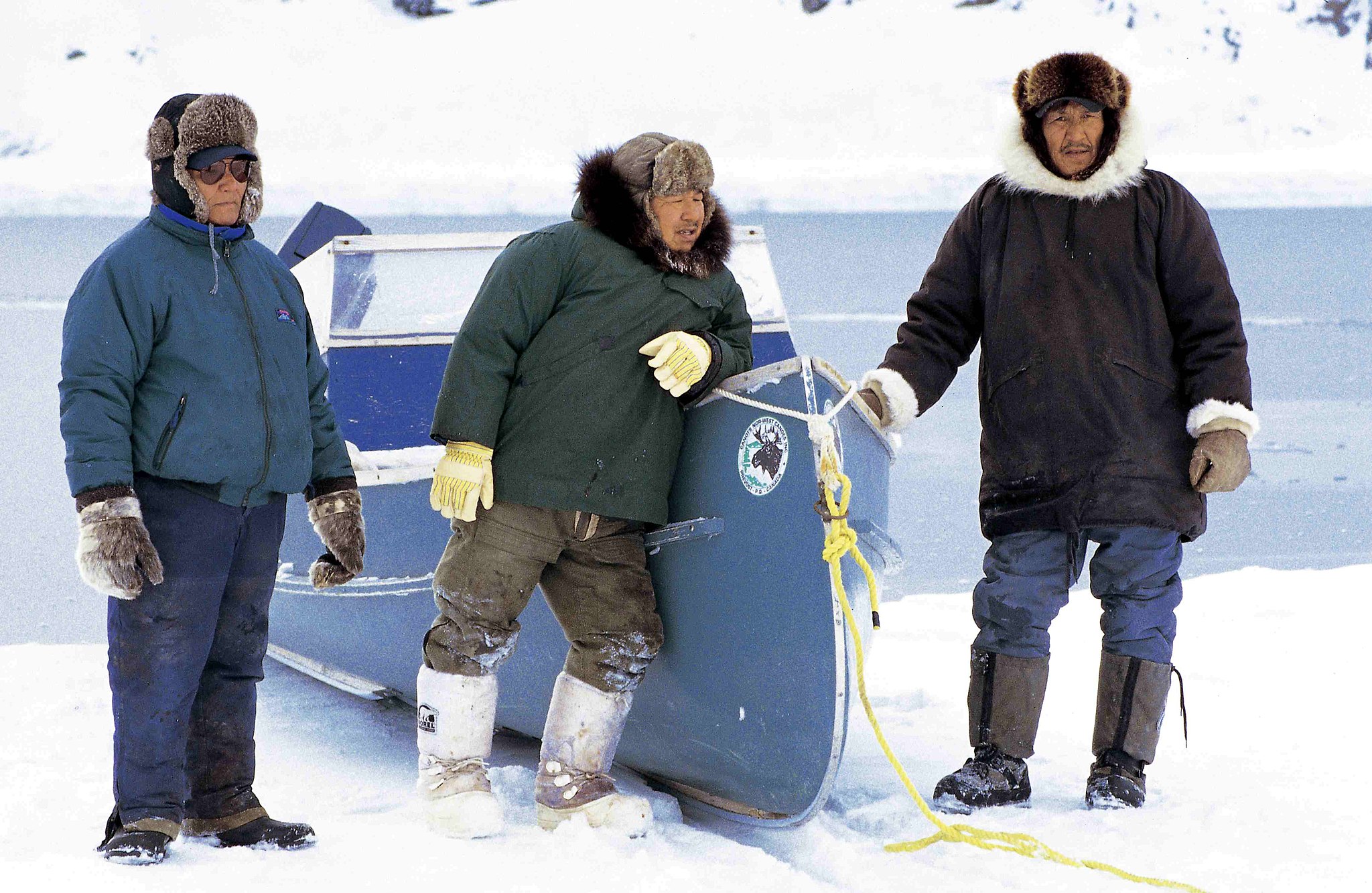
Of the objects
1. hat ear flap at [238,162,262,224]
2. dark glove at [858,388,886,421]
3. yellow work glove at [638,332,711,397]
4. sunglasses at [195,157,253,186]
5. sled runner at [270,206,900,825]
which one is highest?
sunglasses at [195,157,253,186]

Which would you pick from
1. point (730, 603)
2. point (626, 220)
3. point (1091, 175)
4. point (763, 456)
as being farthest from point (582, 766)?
point (1091, 175)

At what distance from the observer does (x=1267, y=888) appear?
2.42 m

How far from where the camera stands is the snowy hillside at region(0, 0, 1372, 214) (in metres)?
21.3

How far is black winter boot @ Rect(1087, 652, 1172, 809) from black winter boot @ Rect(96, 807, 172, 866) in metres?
1.66

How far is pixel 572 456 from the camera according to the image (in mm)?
2555

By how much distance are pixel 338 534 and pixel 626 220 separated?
2.45 feet

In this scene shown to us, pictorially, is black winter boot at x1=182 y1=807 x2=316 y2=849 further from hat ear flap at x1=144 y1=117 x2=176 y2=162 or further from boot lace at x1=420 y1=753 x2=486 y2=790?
hat ear flap at x1=144 y1=117 x2=176 y2=162

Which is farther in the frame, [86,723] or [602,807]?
[86,723]

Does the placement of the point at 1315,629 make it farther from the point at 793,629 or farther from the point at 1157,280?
the point at 793,629

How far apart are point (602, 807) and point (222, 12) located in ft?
90.7

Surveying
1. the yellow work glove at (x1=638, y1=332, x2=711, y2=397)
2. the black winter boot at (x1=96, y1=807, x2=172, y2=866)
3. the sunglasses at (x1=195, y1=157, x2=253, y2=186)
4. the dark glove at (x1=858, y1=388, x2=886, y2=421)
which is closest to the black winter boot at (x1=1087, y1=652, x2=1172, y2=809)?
the dark glove at (x1=858, y1=388, x2=886, y2=421)

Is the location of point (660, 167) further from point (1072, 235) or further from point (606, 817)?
point (606, 817)

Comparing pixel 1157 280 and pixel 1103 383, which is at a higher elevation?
pixel 1157 280

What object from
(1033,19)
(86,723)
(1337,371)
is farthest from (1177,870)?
(1033,19)
